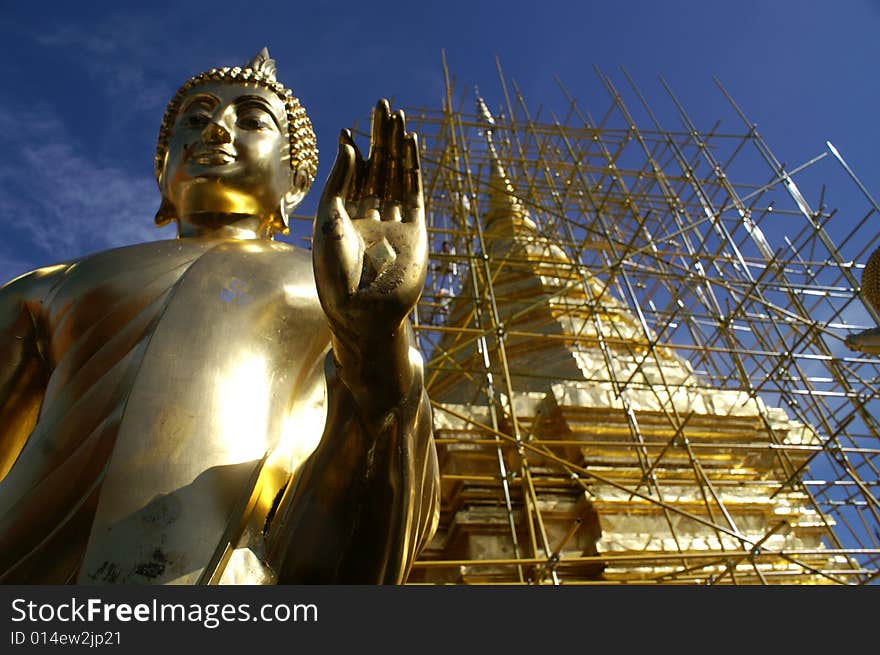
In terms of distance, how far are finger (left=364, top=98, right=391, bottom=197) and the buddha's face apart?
64cm

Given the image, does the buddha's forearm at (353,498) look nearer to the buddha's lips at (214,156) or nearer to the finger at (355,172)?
the finger at (355,172)

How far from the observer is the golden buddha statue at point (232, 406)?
119 cm

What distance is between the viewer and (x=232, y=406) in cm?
144

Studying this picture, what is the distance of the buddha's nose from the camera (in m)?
1.93

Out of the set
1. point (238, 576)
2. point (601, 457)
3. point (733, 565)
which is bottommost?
point (238, 576)

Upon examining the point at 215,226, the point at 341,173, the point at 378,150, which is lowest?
the point at 341,173

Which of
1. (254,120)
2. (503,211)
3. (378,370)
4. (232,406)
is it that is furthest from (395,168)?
(503,211)

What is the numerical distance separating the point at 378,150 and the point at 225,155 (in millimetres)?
686

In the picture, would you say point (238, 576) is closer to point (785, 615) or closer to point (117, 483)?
point (117, 483)

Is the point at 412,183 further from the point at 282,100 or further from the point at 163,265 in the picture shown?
the point at 282,100

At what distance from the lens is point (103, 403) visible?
56.9 inches

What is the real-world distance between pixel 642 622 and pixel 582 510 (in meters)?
3.79

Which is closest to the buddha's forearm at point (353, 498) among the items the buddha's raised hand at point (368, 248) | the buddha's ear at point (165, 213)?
the buddha's raised hand at point (368, 248)

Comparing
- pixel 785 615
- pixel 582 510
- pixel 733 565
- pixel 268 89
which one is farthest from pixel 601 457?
pixel 785 615
